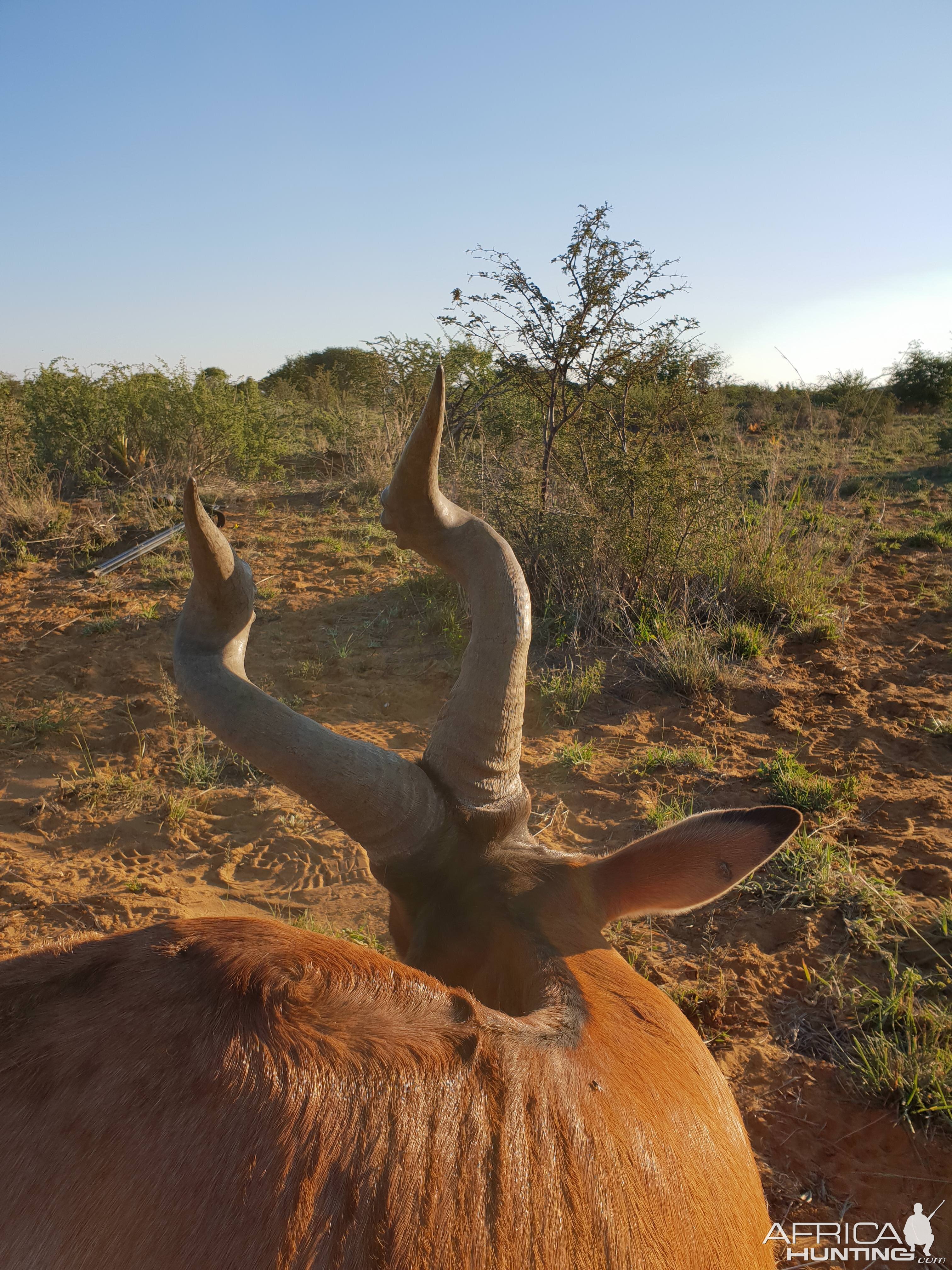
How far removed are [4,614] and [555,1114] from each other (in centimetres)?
725

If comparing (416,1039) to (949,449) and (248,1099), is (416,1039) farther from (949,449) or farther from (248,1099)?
(949,449)

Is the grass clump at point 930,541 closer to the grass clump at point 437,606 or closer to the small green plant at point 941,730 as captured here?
the small green plant at point 941,730

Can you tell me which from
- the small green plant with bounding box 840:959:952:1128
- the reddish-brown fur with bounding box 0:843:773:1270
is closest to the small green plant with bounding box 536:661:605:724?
the small green plant with bounding box 840:959:952:1128

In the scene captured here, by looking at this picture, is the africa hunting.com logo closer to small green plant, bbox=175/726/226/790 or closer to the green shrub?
small green plant, bbox=175/726/226/790

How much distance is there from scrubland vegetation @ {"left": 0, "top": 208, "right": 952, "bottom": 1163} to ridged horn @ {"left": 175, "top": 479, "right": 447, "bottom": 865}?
172cm

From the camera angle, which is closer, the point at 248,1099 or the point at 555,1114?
the point at 248,1099

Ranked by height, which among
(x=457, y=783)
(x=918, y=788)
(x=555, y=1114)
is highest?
(x=457, y=783)

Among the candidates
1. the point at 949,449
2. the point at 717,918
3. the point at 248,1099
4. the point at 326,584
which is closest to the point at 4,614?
the point at 326,584

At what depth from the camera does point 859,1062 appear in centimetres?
252

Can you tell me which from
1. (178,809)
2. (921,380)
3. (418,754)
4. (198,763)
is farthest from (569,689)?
(921,380)

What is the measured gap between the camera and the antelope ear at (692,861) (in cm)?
169

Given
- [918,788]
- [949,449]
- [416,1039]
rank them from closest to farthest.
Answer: [416,1039], [918,788], [949,449]

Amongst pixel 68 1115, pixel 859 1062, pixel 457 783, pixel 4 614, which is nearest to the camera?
pixel 68 1115

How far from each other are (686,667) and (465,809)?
394 centimetres
